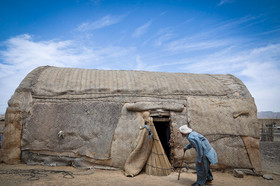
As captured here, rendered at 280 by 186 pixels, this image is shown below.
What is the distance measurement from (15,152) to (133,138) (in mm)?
3346

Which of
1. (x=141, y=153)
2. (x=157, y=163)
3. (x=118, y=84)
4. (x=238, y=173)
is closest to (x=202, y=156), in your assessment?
(x=157, y=163)

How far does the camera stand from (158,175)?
562cm

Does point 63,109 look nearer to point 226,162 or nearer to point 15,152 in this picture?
point 15,152

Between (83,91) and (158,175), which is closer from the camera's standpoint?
(158,175)

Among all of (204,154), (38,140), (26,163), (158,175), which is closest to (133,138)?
(158,175)

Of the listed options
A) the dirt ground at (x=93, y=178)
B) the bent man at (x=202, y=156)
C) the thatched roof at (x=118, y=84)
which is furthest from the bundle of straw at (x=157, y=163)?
the thatched roof at (x=118, y=84)

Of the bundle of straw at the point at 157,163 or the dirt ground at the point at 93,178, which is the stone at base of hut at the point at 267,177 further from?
the bundle of straw at the point at 157,163

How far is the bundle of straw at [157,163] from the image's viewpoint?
18.5 feet

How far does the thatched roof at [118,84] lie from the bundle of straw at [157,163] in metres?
1.90

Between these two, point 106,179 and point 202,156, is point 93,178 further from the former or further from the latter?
point 202,156

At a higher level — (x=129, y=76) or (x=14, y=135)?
(x=129, y=76)

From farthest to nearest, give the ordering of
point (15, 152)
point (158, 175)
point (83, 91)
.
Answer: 1. point (83, 91)
2. point (15, 152)
3. point (158, 175)

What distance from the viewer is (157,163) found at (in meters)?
5.69

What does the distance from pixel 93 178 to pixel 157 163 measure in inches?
65.6
